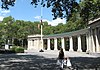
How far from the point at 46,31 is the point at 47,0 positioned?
83.1 m

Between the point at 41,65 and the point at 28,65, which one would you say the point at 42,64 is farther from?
the point at 28,65

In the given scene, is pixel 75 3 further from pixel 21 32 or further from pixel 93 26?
pixel 21 32

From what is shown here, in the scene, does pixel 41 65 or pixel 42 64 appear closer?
pixel 41 65

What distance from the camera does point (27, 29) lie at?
104062mm

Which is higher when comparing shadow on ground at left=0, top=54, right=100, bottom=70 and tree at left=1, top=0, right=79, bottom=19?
tree at left=1, top=0, right=79, bottom=19

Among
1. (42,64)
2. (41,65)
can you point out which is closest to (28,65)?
(41,65)

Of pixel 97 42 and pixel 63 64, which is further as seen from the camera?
pixel 97 42

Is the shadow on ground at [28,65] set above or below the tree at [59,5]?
below

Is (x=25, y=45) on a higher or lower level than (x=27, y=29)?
lower

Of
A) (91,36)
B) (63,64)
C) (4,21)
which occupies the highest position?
(4,21)

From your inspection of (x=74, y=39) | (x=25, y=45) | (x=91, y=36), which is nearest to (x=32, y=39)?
(x=25, y=45)

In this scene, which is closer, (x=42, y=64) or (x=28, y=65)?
(x=28, y=65)

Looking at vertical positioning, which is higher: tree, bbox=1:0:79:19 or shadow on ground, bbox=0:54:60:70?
tree, bbox=1:0:79:19

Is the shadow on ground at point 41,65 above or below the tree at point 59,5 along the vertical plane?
below
